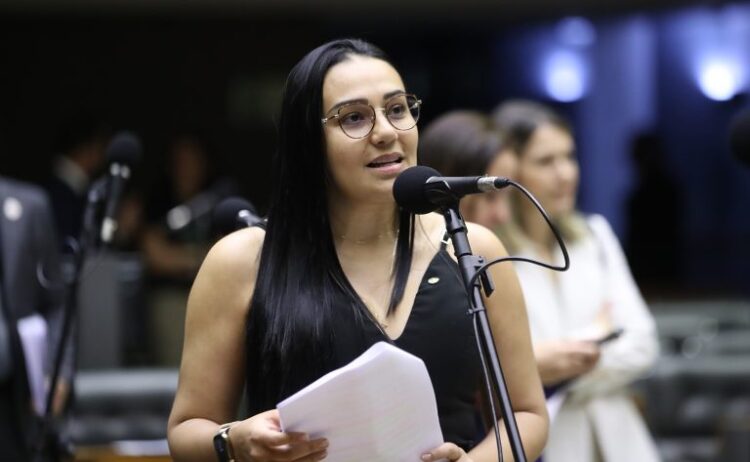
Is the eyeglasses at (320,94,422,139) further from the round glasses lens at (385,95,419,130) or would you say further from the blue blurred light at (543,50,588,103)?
the blue blurred light at (543,50,588,103)

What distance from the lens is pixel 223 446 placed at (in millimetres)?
2502

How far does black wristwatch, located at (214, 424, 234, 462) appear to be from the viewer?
8.20 ft

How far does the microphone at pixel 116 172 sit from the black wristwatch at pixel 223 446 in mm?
1374

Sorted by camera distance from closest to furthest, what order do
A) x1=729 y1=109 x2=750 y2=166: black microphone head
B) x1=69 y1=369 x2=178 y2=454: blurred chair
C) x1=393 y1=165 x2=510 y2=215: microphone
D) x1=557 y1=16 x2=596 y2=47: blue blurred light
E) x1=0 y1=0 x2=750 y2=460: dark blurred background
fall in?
x1=393 y1=165 x2=510 y2=215: microphone
x1=729 y1=109 x2=750 y2=166: black microphone head
x1=69 y1=369 x2=178 y2=454: blurred chair
x1=0 y1=0 x2=750 y2=460: dark blurred background
x1=557 y1=16 x2=596 y2=47: blue blurred light

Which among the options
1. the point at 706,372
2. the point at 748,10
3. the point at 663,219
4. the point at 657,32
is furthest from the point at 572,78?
the point at 706,372

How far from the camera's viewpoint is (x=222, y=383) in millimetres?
2652

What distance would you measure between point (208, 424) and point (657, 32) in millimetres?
14151

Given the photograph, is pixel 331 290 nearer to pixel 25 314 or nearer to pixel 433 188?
pixel 433 188

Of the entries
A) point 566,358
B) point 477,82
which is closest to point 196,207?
point 566,358

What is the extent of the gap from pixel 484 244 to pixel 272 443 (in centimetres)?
66

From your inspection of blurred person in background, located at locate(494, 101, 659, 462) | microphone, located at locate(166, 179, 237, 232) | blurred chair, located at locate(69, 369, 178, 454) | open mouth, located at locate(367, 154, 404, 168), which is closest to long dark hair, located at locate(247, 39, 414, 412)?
open mouth, located at locate(367, 154, 404, 168)

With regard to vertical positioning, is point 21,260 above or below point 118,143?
below

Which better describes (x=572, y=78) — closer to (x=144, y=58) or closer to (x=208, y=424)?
(x=144, y=58)

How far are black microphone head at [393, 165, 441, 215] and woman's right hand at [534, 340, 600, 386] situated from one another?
1123mm
